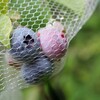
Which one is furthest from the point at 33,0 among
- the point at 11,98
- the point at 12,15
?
the point at 11,98

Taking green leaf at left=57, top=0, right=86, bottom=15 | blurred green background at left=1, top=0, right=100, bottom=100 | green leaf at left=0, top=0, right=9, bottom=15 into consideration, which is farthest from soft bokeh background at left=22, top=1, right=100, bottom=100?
green leaf at left=0, top=0, right=9, bottom=15

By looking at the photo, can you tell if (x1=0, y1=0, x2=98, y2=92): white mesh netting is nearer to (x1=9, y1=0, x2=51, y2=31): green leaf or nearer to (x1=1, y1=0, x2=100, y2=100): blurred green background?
(x1=9, y1=0, x2=51, y2=31): green leaf

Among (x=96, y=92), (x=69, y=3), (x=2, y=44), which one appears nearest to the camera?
(x=2, y=44)

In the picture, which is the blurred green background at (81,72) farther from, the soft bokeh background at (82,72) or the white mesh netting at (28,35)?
the white mesh netting at (28,35)

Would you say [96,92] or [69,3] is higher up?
[69,3]

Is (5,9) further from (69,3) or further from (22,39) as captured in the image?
(69,3)

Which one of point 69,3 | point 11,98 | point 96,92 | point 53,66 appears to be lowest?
point 96,92

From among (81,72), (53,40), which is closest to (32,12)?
(53,40)
